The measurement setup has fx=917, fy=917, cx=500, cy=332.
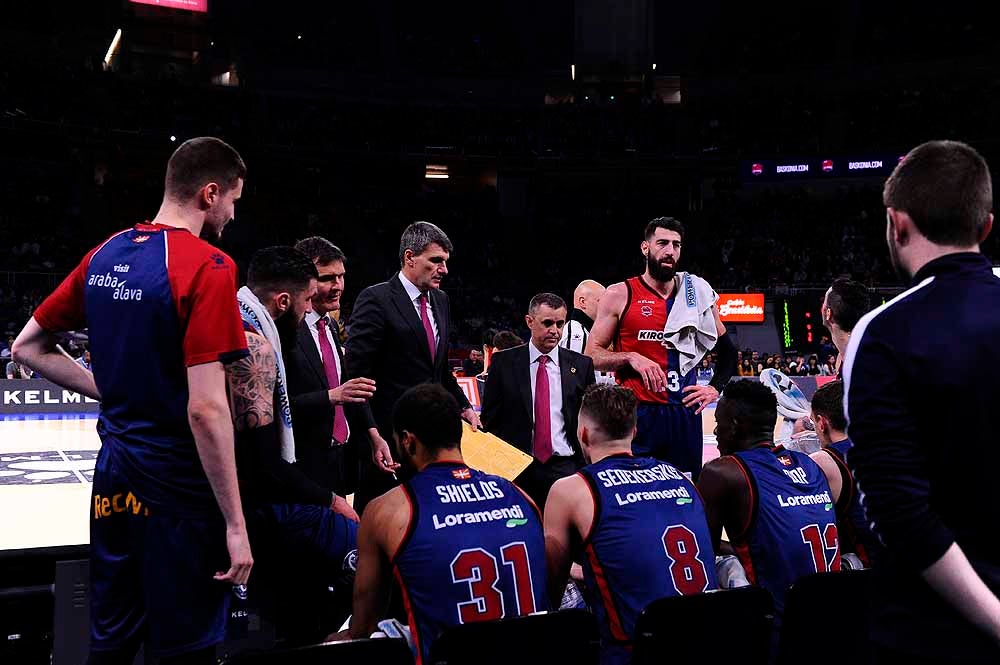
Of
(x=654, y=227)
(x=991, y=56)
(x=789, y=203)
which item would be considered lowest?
(x=654, y=227)

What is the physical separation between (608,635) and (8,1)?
2868 centimetres

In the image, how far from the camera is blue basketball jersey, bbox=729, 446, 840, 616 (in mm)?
3396

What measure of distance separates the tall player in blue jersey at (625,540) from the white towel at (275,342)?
37.3 inches

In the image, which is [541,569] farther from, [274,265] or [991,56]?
[991,56]

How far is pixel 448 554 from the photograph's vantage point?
276cm

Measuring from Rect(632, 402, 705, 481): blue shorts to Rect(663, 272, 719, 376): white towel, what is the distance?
0.83 feet

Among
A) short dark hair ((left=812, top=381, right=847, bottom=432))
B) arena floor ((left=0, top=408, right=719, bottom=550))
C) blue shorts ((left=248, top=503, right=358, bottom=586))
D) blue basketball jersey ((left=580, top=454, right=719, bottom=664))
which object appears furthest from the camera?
arena floor ((left=0, top=408, right=719, bottom=550))

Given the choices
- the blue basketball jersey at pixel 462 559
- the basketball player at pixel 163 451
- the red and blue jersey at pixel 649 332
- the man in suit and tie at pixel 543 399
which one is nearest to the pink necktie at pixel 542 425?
the man in suit and tie at pixel 543 399

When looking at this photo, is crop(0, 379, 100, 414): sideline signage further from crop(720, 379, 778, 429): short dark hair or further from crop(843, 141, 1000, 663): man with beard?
crop(843, 141, 1000, 663): man with beard

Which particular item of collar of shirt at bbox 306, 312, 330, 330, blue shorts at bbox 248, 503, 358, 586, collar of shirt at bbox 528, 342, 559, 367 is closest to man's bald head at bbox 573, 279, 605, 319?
collar of shirt at bbox 528, 342, 559, 367

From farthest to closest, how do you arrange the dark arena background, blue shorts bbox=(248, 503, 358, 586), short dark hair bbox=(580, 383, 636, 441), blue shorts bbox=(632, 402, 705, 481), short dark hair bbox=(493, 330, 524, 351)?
the dark arena background → short dark hair bbox=(493, 330, 524, 351) → blue shorts bbox=(632, 402, 705, 481) → blue shorts bbox=(248, 503, 358, 586) → short dark hair bbox=(580, 383, 636, 441)

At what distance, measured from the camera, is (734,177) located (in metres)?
31.2

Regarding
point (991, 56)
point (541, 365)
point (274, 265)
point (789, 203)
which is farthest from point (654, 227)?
point (991, 56)

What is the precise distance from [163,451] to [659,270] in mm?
3260
